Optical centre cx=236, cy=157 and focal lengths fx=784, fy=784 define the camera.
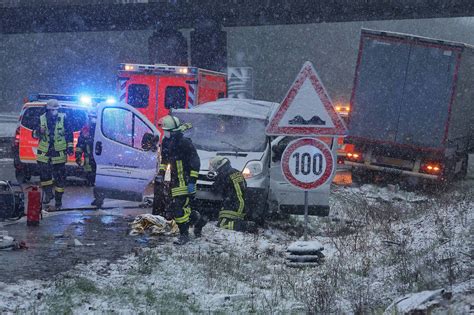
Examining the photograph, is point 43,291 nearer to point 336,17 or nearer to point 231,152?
point 231,152

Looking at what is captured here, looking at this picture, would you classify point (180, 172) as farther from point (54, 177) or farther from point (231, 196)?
point (54, 177)

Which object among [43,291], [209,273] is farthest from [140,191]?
[43,291]

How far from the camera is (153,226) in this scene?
10383 millimetres

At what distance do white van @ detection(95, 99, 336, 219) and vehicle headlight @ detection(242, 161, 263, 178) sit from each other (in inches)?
6.0

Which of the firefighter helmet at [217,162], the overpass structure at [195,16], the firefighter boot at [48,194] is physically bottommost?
the firefighter boot at [48,194]

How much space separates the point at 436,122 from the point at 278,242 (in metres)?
8.05

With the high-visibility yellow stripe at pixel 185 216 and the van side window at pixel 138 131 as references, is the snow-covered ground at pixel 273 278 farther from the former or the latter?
the van side window at pixel 138 131

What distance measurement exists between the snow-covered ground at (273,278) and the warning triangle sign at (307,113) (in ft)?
4.53

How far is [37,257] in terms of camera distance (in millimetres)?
8383

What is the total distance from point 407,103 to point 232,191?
7.98 meters

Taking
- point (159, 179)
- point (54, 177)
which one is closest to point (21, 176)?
point (54, 177)

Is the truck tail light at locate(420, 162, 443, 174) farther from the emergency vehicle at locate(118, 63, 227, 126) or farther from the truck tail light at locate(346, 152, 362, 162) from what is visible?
the emergency vehicle at locate(118, 63, 227, 126)

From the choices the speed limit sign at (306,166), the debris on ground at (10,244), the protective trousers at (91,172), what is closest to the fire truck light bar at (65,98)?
the protective trousers at (91,172)

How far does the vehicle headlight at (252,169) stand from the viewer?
11.4 metres
